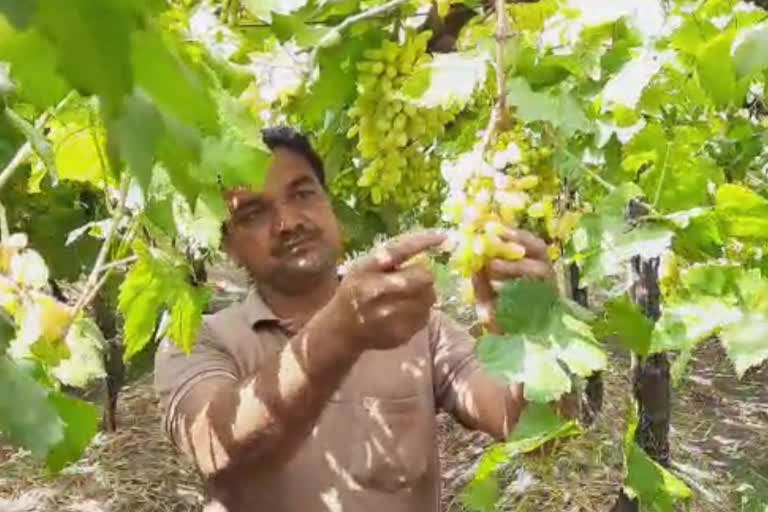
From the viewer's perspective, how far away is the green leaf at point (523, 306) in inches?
34.4

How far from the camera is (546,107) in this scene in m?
1.03

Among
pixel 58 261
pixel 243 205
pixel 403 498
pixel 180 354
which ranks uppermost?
pixel 243 205

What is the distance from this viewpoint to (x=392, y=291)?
3.42ft

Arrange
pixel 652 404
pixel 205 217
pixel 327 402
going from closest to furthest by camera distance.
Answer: pixel 205 217
pixel 327 402
pixel 652 404

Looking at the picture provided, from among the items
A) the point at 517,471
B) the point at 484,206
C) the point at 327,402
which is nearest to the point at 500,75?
the point at 484,206

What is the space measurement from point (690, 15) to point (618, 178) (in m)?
0.23

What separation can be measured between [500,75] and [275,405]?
60 centimetres

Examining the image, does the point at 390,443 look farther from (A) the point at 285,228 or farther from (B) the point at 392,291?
(B) the point at 392,291

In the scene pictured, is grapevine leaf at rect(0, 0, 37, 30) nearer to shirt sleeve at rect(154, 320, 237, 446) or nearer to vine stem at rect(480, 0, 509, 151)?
vine stem at rect(480, 0, 509, 151)

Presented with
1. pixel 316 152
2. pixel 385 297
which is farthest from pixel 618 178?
pixel 316 152

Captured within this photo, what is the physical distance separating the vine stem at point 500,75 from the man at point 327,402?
659 mm

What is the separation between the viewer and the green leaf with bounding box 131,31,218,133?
470mm

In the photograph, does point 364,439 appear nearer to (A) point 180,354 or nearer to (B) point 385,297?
(A) point 180,354

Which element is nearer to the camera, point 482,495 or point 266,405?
point 482,495
